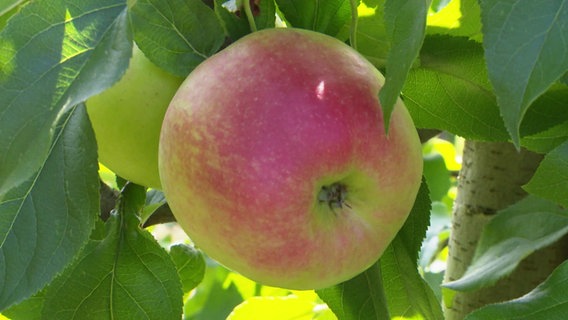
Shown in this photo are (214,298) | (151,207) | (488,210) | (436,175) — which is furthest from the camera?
(436,175)

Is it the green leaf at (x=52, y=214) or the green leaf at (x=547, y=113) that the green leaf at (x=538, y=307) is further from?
the green leaf at (x=52, y=214)

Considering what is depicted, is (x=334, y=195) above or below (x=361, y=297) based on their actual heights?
above

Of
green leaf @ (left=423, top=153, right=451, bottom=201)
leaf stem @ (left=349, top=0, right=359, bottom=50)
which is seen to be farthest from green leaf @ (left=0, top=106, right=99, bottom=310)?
green leaf @ (left=423, top=153, right=451, bottom=201)

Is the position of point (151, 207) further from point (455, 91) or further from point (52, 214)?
point (455, 91)

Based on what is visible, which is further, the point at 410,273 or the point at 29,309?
the point at 29,309

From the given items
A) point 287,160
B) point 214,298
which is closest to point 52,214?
point 287,160

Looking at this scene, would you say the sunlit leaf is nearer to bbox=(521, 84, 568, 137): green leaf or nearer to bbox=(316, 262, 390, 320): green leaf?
bbox=(316, 262, 390, 320): green leaf

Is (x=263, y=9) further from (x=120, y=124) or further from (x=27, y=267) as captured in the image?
(x=27, y=267)

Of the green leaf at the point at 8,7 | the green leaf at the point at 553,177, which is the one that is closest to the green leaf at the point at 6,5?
the green leaf at the point at 8,7
